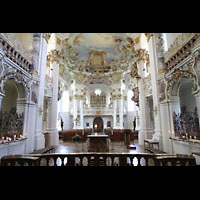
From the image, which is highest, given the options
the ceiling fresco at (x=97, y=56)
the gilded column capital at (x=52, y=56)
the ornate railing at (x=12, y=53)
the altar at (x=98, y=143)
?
the ceiling fresco at (x=97, y=56)

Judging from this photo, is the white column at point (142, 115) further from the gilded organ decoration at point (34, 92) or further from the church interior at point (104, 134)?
the gilded organ decoration at point (34, 92)

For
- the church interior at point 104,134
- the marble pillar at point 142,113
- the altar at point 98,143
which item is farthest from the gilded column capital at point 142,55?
the altar at point 98,143

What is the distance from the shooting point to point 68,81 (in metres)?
20.4

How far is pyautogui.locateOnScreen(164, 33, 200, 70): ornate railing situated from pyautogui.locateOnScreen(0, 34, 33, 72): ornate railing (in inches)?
313

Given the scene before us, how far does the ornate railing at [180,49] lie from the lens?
17.5 feet

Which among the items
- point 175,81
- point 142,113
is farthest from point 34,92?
point 142,113

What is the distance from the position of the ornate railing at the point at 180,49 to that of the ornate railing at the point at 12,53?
7.95m

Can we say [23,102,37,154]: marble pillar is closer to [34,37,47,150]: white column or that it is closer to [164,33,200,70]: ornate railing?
[34,37,47,150]: white column

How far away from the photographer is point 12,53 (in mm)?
5871

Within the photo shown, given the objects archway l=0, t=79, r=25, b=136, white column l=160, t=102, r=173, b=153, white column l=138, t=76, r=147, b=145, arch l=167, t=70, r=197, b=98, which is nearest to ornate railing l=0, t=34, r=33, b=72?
archway l=0, t=79, r=25, b=136
